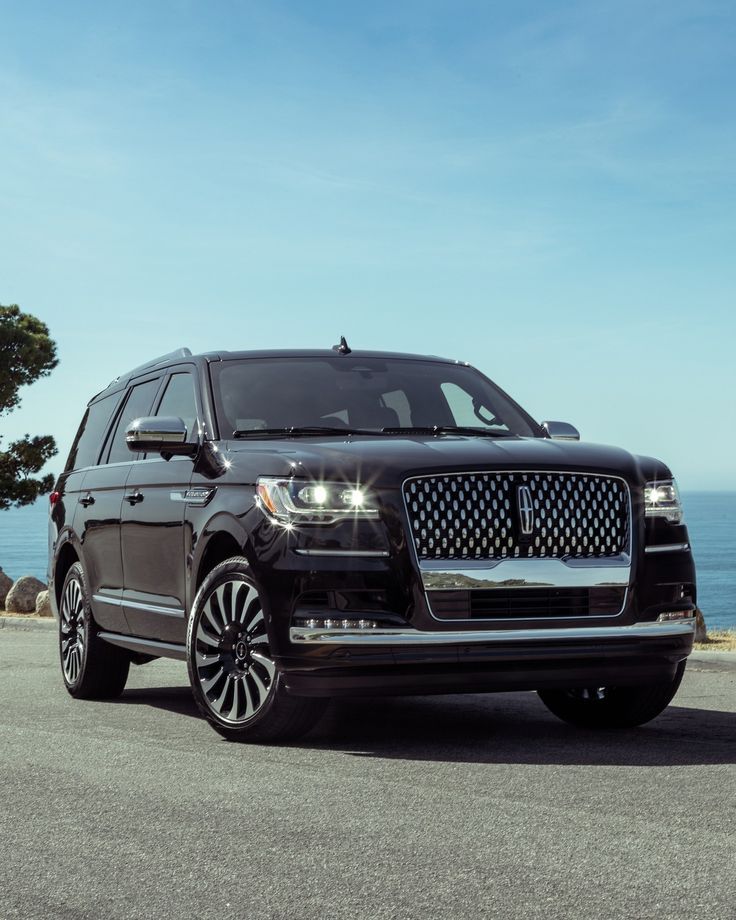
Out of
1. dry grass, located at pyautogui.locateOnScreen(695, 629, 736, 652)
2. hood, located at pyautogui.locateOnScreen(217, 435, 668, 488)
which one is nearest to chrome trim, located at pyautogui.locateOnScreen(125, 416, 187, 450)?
hood, located at pyautogui.locateOnScreen(217, 435, 668, 488)

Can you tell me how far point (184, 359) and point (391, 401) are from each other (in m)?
1.30

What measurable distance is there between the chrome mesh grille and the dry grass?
5758 millimetres

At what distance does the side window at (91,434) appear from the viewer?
998 centimetres

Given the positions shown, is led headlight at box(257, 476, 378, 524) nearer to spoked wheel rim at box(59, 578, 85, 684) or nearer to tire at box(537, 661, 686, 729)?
tire at box(537, 661, 686, 729)

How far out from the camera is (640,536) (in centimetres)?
697

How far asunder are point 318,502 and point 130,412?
320 cm

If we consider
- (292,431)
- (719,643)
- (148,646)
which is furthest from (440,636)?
(719,643)

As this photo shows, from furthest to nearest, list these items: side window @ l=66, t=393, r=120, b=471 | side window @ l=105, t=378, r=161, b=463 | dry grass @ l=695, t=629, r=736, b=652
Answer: dry grass @ l=695, t=629, r=736, b=652 < side window @ l=66, t=393, r=120, b=471 < side window @ l=105, t=378, r=161, b=463

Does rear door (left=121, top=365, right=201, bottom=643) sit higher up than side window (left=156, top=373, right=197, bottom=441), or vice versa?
side window (left=156, top=373, right=197, bottom=441)

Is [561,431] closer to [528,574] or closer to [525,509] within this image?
[525,509]

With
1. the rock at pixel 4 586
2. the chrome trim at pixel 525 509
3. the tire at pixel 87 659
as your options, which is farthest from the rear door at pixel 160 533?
the rock at pixel 4 586

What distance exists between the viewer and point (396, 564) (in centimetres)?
653

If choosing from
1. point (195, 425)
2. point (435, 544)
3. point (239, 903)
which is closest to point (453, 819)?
point (239, 903)

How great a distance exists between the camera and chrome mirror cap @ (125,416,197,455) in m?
7.71
